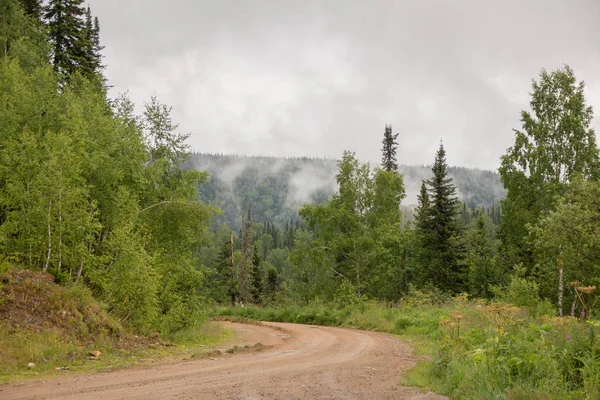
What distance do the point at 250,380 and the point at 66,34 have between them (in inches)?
1243

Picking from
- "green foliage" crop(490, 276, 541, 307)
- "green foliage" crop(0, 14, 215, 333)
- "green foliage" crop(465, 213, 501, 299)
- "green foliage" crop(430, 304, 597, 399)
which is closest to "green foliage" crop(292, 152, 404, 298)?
"green foliage" crop(465, 213, 501, 299)

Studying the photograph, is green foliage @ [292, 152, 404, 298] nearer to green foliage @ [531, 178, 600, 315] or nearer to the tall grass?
green foliage @ [531, 178, 600, 315]

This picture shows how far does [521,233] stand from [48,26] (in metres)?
35.3

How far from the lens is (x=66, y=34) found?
102ft

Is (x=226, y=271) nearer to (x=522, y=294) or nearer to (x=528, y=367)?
(x=522, y=294)

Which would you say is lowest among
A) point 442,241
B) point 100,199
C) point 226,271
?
point 226,271

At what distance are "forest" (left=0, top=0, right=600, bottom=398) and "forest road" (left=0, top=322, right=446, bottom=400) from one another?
1.78 m

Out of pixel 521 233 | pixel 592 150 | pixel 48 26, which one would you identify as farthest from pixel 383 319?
pixel 48 26

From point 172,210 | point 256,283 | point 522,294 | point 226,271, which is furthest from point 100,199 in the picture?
point 256,283

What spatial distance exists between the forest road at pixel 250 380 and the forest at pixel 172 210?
5.83 ft

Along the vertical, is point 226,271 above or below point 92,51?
below

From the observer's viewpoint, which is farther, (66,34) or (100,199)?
(66,34)

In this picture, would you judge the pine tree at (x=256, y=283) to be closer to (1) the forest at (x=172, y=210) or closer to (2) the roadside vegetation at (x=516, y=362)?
(1) the forest at (x=172, y=210)

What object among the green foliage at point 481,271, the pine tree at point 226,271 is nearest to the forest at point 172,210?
the green foliage at point 481,271
